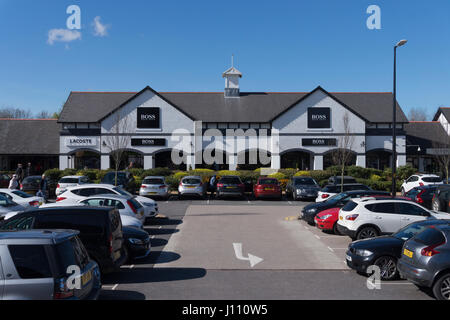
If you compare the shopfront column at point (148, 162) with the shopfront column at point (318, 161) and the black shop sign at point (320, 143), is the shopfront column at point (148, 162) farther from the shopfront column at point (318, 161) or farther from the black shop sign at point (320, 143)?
the shopfront column at point (318, 161)

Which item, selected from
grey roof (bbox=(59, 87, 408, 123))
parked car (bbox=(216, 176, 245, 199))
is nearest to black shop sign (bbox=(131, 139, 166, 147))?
grey roof (bbox=(59, 87, 408, 123))

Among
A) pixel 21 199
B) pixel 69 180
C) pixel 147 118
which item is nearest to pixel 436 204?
pixel 21 199

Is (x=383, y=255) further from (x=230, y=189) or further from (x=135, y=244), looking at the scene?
(x=230, y=189)

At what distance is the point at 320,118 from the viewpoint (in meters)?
37.0

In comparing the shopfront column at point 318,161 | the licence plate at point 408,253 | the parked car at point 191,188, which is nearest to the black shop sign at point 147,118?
the parked car at point 191,188

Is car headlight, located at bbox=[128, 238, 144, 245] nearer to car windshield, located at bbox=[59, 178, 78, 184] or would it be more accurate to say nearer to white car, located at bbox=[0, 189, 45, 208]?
white car, located at bbox=[0, 189, 45, 208]

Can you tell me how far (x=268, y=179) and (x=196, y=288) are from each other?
18118 millimetres

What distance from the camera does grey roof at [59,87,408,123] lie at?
38000mm

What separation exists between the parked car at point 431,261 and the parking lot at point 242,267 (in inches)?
26.8

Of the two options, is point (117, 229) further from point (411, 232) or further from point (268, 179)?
point (268, 179)

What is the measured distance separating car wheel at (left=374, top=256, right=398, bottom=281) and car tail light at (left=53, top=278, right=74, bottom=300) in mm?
6449

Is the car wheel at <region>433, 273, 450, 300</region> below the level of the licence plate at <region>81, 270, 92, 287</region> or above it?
below

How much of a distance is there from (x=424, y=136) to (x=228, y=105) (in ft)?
67.8
